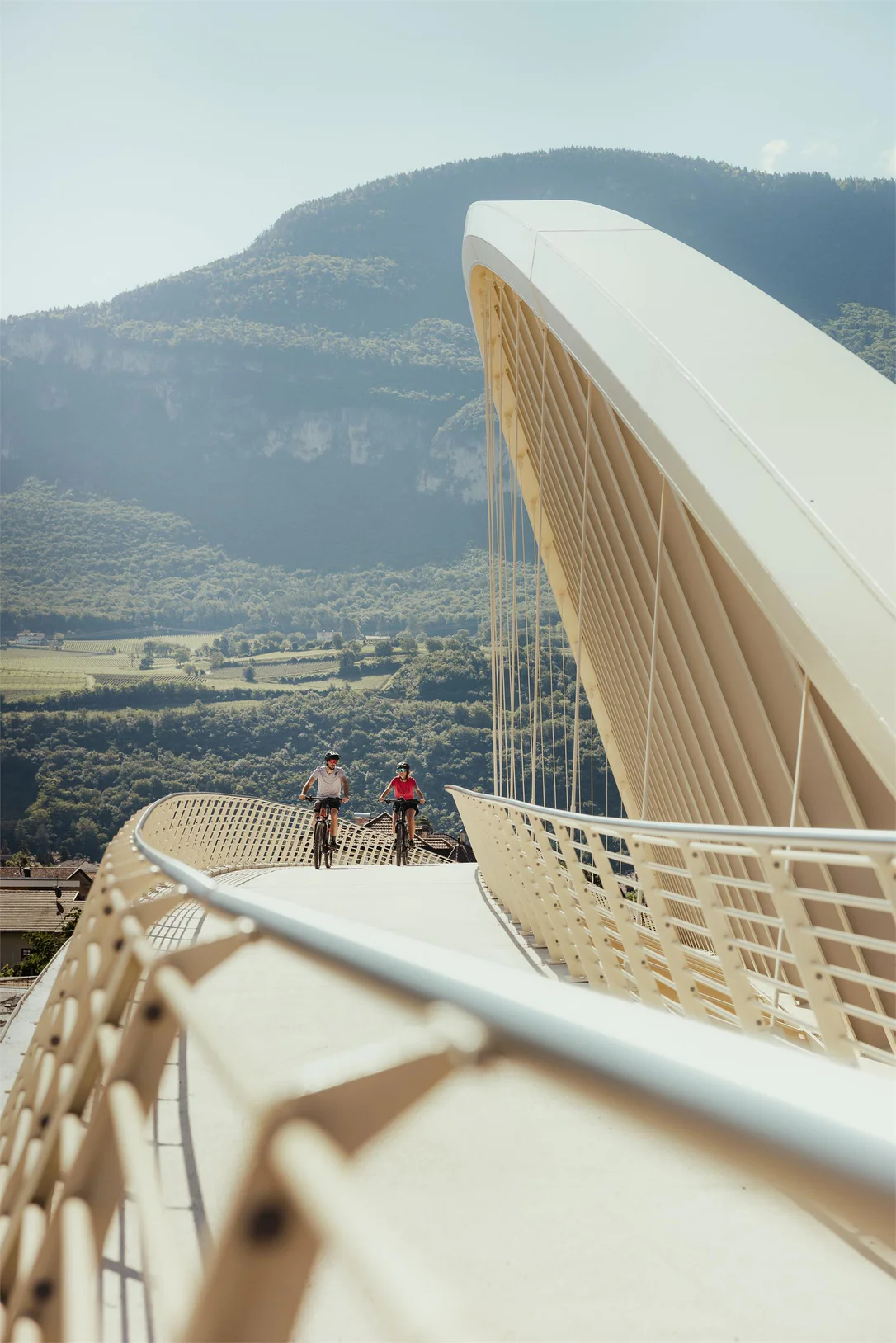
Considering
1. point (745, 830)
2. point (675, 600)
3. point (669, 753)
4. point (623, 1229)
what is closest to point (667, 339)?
point (675, 600)

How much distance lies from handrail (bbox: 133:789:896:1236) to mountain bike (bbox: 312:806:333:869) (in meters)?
13.4

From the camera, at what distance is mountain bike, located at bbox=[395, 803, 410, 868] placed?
15891mm

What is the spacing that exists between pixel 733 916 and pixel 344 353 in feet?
581

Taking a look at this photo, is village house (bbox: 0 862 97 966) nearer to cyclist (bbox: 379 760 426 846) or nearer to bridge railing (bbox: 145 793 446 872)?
bridge railing (bbox: 145 793 446 872)

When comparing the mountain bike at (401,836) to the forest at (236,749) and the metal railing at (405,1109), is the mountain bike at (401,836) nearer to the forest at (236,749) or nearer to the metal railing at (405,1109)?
the metal railing at (405,1109)

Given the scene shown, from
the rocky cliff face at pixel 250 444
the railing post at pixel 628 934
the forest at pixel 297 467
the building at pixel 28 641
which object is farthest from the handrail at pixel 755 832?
the rocky cliff face at pixel 250 444

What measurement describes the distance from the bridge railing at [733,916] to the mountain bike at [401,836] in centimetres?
629

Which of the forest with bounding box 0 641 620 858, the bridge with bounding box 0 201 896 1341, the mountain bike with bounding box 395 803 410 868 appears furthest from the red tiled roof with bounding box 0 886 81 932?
the bridge with bounding box 0 201 896 1341

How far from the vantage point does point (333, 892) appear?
10.9 m

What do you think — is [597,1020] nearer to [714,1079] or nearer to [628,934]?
[714,1079]

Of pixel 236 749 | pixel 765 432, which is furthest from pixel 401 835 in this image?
pixel 236 749

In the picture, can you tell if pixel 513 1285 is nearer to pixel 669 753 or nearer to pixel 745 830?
pixel 745 830

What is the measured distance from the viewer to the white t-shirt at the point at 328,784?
1366cm

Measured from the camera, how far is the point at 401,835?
16.5 m
